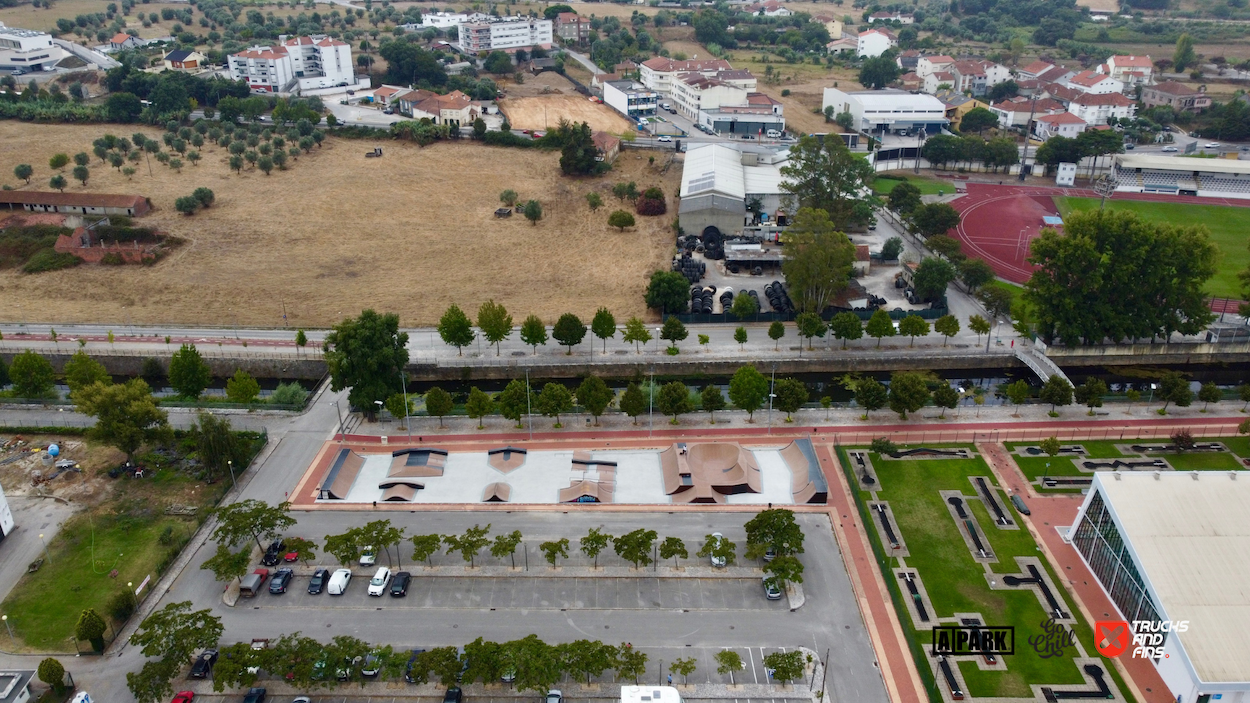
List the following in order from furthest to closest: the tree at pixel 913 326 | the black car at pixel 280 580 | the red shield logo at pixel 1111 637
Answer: the tree at pixel 913 326 < the black car at pixel 280 580 < the red shield logo at pixel 1111 637

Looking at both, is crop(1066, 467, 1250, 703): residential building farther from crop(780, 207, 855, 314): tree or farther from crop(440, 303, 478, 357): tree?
crop(440, 303, 478, 357): tree

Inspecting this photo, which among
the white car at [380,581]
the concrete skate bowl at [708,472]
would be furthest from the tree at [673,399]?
the white car at [380,581]

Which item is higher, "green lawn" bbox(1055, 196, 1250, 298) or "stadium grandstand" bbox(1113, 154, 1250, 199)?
"stadium grandstand" bbox(1113, 154, 1250, 199)

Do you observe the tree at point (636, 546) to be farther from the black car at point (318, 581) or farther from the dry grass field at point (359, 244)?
the dry grass field at point (359, 244)

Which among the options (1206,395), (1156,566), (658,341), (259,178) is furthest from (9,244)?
(1206,395)

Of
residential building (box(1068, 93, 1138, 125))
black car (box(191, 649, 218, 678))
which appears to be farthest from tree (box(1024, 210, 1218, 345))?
residential building (box(1068, 93, 1138, 125))

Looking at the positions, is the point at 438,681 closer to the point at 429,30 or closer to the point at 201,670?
the point at 201,670
